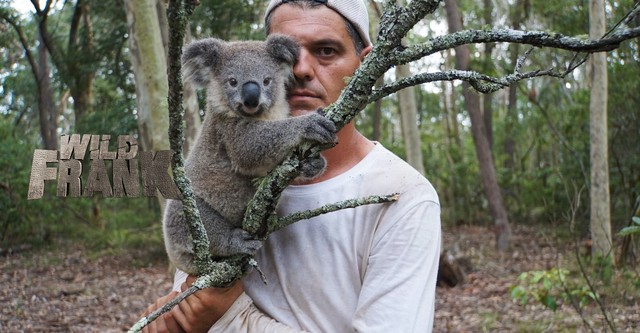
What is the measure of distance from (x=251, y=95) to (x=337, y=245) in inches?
33.5

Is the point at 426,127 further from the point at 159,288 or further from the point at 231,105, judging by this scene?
the point at 231,105

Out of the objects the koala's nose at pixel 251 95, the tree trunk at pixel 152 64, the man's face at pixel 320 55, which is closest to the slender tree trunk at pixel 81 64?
the tree trunk at pixel 152 64

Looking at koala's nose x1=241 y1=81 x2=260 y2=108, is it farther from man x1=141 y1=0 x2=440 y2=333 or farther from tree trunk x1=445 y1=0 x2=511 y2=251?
tree trunk x1=445 y1=0 x2=511 y2=251

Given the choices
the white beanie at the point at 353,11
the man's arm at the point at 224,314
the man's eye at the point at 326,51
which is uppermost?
the white beanie at the point at 353,11

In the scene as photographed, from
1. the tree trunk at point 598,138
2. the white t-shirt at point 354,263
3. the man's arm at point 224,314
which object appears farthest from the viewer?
the tree trunk at point 598,138

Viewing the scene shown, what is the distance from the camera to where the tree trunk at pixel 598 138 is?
9.28m

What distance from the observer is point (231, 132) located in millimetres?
2650

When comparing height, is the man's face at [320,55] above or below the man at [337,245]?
above

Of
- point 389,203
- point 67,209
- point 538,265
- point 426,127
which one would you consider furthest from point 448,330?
point 426,127

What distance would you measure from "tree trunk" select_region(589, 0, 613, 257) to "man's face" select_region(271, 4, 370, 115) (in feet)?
26.4

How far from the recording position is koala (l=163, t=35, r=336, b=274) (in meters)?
2.40

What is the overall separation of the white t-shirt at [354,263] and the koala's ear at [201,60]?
81 cm

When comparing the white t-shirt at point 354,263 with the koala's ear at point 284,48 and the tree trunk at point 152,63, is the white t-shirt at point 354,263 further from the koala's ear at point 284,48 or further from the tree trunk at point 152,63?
the tree trunk at point 152,63

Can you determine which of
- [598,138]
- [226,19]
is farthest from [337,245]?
[226,19]
